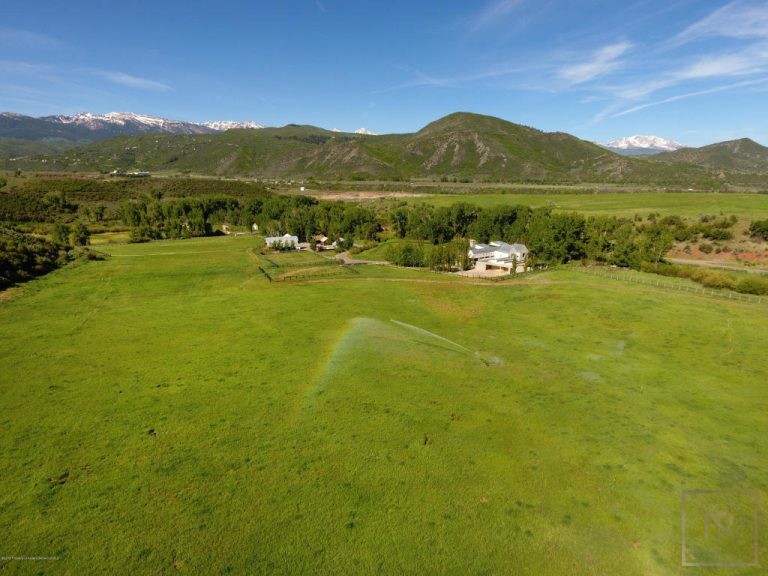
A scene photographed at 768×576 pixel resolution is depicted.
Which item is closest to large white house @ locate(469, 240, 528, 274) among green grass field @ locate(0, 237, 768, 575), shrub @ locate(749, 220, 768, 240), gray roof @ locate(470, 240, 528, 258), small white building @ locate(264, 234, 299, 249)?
gray roof @ locate(470, 240, 528, 258)

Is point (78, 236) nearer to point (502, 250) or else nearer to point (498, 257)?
point (498, 257)

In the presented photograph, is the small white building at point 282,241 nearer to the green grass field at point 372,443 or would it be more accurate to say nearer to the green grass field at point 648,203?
the green grass field at point 372,443

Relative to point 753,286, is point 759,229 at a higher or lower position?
higher

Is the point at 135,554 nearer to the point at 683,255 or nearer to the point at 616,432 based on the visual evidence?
the point at 616,432

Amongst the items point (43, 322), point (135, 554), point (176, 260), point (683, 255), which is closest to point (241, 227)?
point (176, 260)

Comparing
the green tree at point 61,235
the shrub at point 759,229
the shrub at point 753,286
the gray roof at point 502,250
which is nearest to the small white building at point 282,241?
the green tree at point 61,235

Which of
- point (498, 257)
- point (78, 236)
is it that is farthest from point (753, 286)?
point (78, 236)
